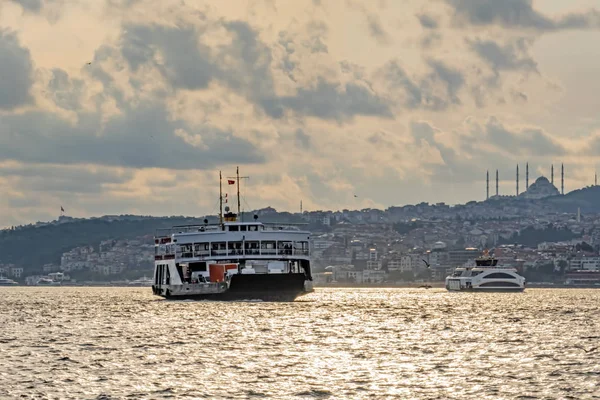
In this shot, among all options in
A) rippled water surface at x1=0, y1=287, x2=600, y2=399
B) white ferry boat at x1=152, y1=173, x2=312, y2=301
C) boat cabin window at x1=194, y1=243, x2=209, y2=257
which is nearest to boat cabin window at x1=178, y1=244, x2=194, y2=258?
white ferry boat at x1=152, y1=173, x2=312, y2=301

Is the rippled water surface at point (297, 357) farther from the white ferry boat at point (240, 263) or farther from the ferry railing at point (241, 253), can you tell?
the ferry railing at point (241, 253)

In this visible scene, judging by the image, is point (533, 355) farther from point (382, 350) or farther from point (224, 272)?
point (224, 272)

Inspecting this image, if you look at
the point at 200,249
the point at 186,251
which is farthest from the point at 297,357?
the point at 186,251

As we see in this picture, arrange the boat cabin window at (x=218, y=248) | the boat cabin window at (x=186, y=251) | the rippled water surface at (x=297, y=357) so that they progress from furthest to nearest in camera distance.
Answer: the boat cabin window at (x=186, y=251) → the boat cabin window at (x=218, y=248) → the rippled water surface at (x=297, y=357)

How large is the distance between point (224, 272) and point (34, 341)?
162ft

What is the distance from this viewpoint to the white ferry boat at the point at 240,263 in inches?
4712

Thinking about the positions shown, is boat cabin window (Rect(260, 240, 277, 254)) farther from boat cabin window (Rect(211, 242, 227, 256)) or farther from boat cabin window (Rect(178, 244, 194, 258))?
boat cabin window (Rect(178, 244, 194, 258))

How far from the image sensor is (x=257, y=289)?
11962 centimetres

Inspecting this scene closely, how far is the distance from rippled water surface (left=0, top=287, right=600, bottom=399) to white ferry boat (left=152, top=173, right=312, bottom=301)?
2046cm

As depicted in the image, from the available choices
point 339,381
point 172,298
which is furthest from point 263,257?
point 339,381

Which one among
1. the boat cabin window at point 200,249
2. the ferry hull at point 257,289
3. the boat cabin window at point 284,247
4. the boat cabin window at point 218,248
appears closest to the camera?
the ferry hull at point 257,289

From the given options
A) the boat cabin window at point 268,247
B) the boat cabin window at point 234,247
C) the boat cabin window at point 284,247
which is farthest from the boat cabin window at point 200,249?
the boat cabin window at point 284,247

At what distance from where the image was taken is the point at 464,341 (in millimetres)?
71375

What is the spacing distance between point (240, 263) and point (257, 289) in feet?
14.1
